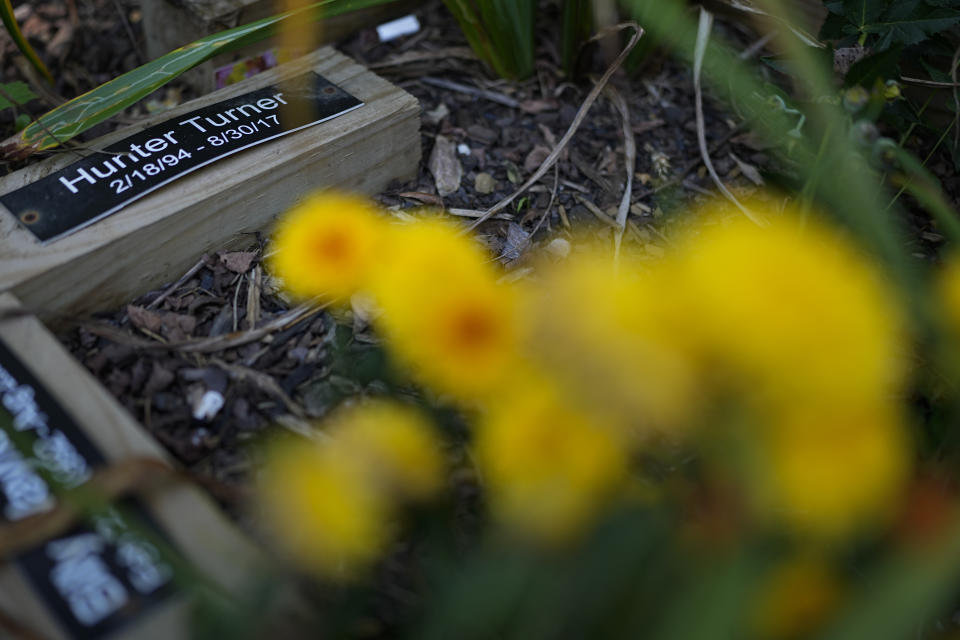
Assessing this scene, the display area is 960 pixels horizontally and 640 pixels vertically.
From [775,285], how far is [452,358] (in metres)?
0.26

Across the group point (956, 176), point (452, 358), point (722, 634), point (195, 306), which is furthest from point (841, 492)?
point (956, 176)

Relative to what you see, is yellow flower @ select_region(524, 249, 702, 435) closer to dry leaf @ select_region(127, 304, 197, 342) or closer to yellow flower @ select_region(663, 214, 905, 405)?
yellow flower @ select_region(663, 214, 905, 405)

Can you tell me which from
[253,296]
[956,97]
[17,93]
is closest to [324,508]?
[253,296]

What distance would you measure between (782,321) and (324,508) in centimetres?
39

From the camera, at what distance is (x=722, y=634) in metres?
0.52

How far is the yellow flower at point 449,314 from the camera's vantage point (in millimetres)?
654

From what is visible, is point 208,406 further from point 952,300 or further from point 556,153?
point 952,300

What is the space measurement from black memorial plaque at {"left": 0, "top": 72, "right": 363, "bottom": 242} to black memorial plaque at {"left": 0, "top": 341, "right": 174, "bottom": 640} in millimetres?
309

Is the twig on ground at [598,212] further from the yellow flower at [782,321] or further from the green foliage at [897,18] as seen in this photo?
the yellow flower at [782,321]

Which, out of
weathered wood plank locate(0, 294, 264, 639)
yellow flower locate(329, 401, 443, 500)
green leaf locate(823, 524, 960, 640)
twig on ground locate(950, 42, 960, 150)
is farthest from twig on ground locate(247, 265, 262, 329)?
twig on ground locate(950, 42, 960, 150)

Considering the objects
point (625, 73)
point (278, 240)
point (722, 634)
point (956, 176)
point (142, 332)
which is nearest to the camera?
point (722, 634)

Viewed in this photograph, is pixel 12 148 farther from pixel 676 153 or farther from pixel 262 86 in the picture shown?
pixel 676 153

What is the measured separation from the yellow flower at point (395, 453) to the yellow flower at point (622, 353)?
0.15m

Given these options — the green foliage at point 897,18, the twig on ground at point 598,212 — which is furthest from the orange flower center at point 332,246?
the green foliage at point 897,18
